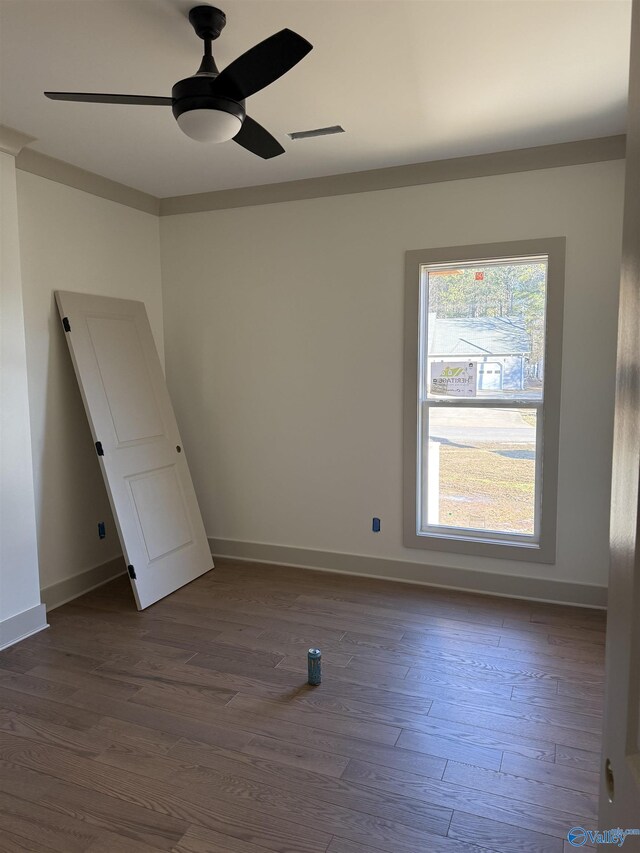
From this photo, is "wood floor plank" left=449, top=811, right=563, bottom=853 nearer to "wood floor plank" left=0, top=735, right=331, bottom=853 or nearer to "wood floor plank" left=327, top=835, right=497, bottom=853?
"wood floor plank" left=327, top=835, right=497, bottom=853

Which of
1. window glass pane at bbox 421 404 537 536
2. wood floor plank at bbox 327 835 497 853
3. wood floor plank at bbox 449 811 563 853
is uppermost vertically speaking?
window glass pane at bbox 421 404 537 536

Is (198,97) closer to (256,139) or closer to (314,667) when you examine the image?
(256,139)

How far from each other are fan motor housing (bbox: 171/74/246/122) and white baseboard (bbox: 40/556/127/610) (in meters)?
2.87

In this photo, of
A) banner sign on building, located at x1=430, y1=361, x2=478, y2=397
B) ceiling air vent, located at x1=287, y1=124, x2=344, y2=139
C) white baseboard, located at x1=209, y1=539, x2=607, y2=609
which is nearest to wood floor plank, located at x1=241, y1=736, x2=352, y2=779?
white baseboard, located at x1=209, y1=539, x2=607, y2=609

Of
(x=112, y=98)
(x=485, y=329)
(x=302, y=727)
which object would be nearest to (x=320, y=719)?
(x=302, y=727)

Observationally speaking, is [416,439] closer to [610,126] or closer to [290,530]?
[290,530]

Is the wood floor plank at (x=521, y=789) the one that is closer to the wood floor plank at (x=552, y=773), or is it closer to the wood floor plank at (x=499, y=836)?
the wood floor plank at (x=552, y=773)

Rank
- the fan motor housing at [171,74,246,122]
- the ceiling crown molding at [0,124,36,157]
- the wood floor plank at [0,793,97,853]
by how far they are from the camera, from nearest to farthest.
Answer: the wood floor plank at [0,793,97,853] → the fan motor housing at [171,74,246,122] → the ceiling crown molding at [0,124,36,157]

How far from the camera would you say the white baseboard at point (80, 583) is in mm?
3471

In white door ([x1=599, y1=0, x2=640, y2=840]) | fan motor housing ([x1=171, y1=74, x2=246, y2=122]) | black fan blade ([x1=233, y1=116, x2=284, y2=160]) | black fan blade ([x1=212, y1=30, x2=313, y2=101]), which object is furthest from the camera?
black fan blade ([x1=233, y1=116, x2=284, y2=160])

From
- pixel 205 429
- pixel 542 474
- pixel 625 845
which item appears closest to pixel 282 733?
pixel 625 845

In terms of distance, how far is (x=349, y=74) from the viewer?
2424 millimetres

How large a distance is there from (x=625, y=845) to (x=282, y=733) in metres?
1.87

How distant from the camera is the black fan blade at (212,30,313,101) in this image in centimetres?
165
